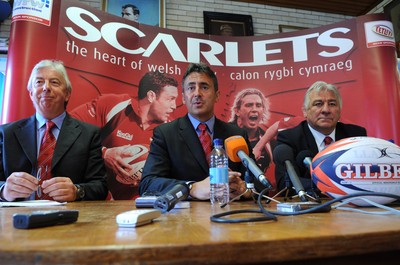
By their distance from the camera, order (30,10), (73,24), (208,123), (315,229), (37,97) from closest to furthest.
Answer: (315,229) → (37,97) → (208,123) → (30,10) → (73,24)

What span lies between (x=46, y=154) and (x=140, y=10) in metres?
2.45

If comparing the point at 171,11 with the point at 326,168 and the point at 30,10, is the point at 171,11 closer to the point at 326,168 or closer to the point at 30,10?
the point at 30,10

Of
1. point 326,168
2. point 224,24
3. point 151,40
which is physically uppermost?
point 224,24

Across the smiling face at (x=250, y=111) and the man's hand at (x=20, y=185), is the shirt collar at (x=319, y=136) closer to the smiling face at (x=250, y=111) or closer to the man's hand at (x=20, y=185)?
the smiling face at (x=250, y=111)

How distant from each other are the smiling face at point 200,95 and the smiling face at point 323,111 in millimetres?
717

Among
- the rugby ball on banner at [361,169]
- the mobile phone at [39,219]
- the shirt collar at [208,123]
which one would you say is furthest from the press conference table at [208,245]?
the shirt collar at [208,123]

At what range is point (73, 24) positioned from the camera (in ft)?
7.08

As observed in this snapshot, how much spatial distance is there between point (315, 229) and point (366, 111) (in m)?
2.27

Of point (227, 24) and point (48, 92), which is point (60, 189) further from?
point (227, 24)

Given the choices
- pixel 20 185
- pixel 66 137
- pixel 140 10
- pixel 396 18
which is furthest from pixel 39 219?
pixel 396 18

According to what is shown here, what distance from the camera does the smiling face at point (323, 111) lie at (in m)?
2.00

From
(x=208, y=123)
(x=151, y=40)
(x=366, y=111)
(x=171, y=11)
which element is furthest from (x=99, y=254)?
(x=171, y=11)

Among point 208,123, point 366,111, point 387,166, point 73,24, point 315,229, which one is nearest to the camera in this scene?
point 315,229

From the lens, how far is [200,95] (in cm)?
180
